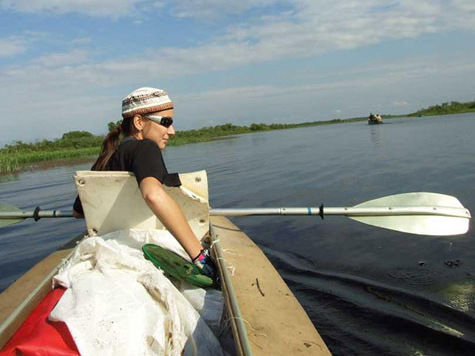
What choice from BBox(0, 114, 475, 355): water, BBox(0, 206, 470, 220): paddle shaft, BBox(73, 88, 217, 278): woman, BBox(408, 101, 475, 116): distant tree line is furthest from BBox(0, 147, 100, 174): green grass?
BBox(408, 101, 475, 116): distant tree line

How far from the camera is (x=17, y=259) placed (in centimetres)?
625

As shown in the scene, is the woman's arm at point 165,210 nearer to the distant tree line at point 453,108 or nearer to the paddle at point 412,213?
the paddle at point 412,213

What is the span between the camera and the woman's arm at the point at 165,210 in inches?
97.2

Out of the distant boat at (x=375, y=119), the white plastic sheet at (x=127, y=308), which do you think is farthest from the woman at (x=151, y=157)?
the distant boat at (x=375, y=119)

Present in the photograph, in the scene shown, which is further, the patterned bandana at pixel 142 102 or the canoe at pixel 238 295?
the patterned bandana at pixel 142 102

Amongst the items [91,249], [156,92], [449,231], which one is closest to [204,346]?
[91,249]

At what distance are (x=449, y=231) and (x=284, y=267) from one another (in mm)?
1911

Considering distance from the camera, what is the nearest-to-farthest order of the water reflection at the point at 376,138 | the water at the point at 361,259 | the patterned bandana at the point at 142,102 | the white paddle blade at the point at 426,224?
the patterned bandana at the point at 142,102
the water at the point at 361,259
the white paddle blade at the point at 426,224
the water reflection at the point at 376,138

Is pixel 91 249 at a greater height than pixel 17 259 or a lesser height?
greater

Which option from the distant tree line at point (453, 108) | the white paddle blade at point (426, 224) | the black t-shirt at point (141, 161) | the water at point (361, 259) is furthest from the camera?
the distant tree line at point (453, 108)

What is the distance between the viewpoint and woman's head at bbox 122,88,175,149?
299 centimetres

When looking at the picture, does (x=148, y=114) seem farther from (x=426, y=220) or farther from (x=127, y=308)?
(x=426, y=220)

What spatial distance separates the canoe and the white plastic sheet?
0.19 meters

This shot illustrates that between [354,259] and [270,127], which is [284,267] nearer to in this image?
[354,259]
